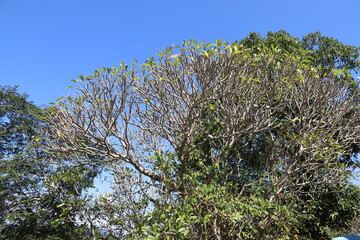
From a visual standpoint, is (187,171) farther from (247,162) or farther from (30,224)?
(30,224)

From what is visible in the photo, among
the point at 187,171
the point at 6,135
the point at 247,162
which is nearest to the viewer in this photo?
the point at 187,171

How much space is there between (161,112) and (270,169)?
2.68 metres

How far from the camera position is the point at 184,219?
11.8 feet

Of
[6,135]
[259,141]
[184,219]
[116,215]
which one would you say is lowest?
[184,219]

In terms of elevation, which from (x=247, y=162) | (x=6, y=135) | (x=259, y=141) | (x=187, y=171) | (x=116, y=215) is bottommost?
(x=116, y=215)

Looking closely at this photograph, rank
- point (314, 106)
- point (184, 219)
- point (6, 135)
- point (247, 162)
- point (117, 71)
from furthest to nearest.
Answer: point (6, 135)
point (247, 162)
point (314, 106)
point (117, 71)
point (184, 219)

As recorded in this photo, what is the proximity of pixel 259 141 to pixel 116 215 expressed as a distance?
3.89m

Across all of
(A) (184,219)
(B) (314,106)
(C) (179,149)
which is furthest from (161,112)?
(B) (314,106)

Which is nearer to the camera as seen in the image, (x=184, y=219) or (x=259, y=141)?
(x=184, y=219)

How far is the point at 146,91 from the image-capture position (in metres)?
4.98

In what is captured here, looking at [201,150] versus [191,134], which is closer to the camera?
[191,134]

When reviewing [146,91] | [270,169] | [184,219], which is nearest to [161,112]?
[146,91]

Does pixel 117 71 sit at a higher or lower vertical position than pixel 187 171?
higher

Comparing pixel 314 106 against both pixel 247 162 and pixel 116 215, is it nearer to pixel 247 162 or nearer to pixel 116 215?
pixel 247 162
